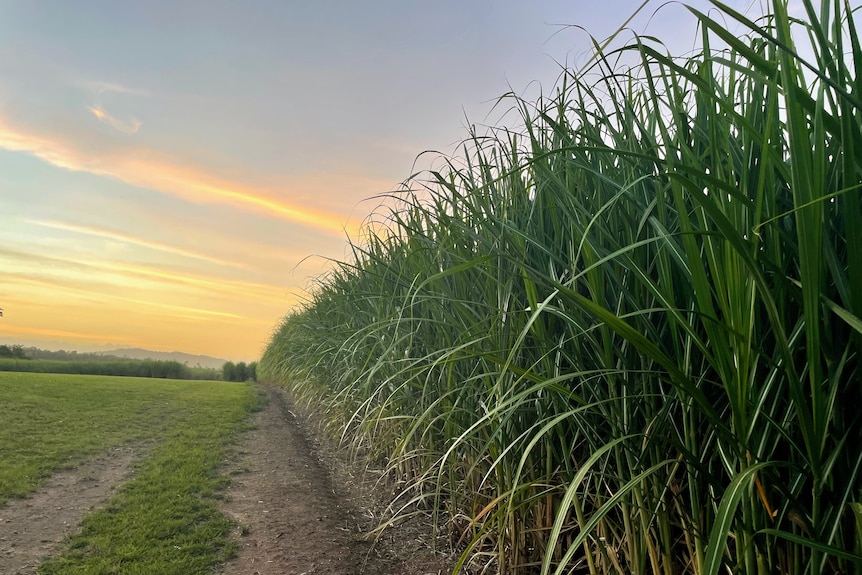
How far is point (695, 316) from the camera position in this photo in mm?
1039

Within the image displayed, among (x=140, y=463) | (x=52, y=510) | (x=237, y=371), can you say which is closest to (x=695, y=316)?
(x=52, y=510)

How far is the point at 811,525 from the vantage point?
0.87 metres

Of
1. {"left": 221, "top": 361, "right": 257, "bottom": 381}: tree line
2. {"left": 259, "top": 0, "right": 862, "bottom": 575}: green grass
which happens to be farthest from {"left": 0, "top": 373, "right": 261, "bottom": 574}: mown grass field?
{"left": 221, "top": 361, "right": 257, "bottom": 381}: tree line

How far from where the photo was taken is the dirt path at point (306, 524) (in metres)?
2.41

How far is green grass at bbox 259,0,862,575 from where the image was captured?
0.75 m

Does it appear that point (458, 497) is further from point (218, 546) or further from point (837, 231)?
point (837, 231)

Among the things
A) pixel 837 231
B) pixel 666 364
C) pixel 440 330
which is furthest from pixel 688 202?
pixel 440 330

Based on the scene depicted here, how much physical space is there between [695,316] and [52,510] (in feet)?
13.0

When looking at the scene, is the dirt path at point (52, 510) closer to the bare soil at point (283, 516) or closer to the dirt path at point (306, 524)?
the bare soil at point (283, 516)

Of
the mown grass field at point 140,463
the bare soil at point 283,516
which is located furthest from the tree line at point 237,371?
the bare soil at point 283,516

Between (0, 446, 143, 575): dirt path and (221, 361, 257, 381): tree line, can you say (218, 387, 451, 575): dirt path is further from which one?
(221, 361, 257, 381): tree line

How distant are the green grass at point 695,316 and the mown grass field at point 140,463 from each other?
5.57 feet

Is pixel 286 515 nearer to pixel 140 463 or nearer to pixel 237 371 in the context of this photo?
pixel 140 463

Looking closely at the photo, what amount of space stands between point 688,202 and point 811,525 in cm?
62
